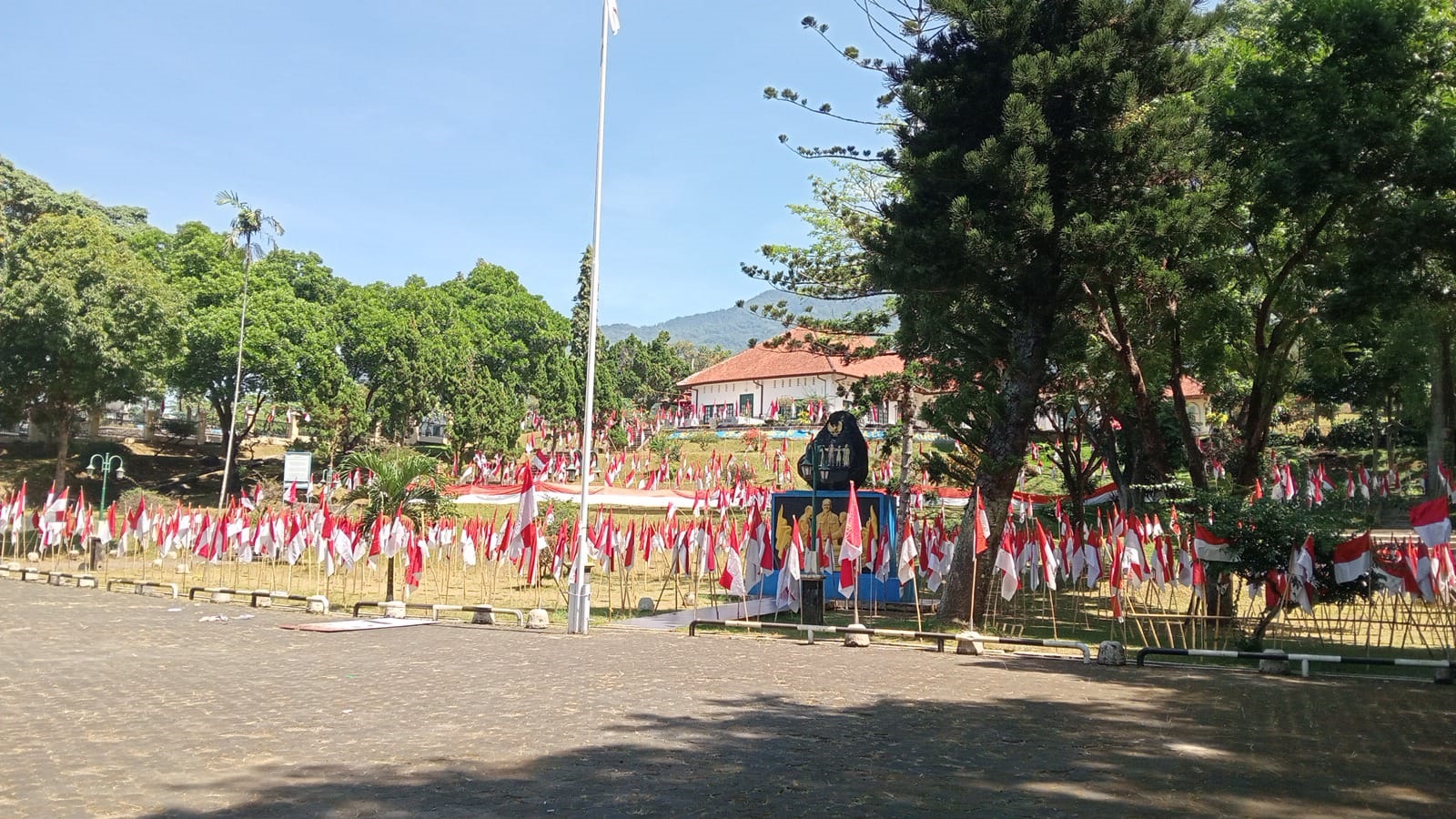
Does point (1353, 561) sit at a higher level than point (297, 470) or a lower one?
lower

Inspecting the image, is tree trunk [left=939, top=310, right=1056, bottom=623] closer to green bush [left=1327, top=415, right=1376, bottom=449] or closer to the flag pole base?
the flag pole base

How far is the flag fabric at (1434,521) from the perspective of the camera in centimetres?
1409

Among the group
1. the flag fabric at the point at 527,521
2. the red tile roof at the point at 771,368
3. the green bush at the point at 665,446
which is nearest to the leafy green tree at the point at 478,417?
the green bush at the point at 665,446

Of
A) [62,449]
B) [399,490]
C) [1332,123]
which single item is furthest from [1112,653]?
[62,449]

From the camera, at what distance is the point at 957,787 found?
719 cm

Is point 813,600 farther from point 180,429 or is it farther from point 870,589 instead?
point 180,429

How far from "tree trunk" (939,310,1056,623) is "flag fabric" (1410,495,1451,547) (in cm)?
651

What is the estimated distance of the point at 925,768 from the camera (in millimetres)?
7770

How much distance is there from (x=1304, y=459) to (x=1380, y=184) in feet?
117

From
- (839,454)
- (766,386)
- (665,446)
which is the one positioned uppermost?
(766,386)

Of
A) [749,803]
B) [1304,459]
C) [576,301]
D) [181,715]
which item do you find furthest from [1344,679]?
[576,301]

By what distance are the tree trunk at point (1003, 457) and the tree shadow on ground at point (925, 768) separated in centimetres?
862

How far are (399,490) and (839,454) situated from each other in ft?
35.6

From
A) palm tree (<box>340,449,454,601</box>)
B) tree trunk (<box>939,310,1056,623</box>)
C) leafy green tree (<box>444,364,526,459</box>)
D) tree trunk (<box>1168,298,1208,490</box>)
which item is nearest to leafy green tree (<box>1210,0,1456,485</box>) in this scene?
tree trunk (<box>1168,298,1208,490</box>)
